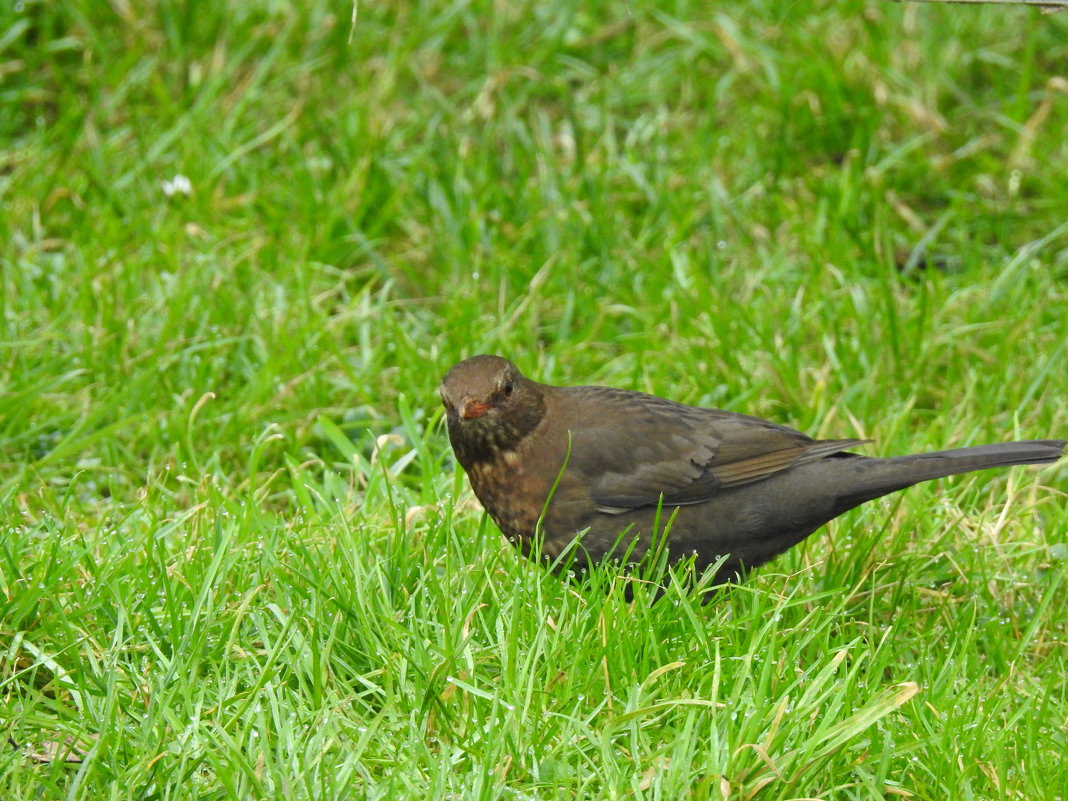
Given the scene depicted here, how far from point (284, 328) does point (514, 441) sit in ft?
4.59

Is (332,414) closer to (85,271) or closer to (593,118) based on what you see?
(85,271)

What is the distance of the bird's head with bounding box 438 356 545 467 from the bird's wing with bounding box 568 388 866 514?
17cm

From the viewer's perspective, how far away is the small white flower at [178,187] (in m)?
5.70

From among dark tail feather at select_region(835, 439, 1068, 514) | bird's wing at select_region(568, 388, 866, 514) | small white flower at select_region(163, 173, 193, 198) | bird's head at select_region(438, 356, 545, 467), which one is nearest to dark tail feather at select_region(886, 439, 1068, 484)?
dark tail feather at select_region(835, 439, 1068, 514)

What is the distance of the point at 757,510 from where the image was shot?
384cm

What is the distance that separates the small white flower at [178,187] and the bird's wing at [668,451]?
7.96 feet

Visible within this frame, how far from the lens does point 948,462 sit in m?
3.68

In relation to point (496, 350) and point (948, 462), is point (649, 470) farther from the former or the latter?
point (496, 350)

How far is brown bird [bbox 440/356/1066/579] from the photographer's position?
3.70 m

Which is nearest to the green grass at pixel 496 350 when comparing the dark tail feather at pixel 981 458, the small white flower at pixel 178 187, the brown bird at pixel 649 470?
the small white flower at pixel 178 187

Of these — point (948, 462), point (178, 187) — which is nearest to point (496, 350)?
point (178, 187)

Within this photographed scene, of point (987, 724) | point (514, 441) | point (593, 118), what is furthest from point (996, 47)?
point (987, 724)

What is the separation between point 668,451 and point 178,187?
8.93 feet

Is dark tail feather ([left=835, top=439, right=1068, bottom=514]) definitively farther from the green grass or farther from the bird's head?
the bird's head
